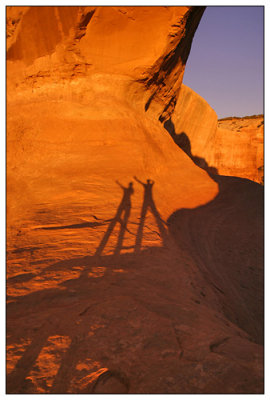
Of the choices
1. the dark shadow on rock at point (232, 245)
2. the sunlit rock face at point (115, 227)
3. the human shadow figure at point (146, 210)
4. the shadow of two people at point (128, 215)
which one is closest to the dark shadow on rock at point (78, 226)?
the sunlit rock face at point (115, 227)

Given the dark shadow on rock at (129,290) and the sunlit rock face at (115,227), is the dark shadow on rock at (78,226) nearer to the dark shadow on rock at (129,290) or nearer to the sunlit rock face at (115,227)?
the sunlit rock face at (115,227)

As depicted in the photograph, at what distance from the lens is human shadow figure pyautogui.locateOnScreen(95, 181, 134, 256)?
3.17 m

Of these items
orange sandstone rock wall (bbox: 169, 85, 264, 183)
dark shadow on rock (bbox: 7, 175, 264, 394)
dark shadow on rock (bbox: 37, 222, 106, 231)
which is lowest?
dark shadow on rock (bbox: 7, 175, 264, 394)

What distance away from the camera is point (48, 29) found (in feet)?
16.1

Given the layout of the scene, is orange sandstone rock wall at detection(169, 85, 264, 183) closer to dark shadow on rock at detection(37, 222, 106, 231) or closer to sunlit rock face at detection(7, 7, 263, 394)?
sunlit rock face at detection(7, 7, 263, 394)

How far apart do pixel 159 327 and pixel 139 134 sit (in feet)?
15.0

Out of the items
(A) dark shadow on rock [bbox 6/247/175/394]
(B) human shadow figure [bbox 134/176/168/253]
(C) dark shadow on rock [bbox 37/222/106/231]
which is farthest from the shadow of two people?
(A) dark shadow on rock [bbox 6/247/175/394]

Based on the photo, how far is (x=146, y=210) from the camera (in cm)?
442

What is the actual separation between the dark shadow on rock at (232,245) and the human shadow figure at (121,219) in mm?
834

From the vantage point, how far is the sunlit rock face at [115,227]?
1.65 metres

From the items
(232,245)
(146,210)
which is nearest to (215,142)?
(232,245)

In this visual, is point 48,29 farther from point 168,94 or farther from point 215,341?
point 215,341

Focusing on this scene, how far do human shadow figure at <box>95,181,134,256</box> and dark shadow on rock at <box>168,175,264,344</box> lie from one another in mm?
834

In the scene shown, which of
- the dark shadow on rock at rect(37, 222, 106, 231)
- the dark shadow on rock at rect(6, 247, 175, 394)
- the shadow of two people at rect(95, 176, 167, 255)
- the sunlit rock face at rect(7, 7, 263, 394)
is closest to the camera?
the dark shadow on rock at rect(6, 247, 175, 394)
